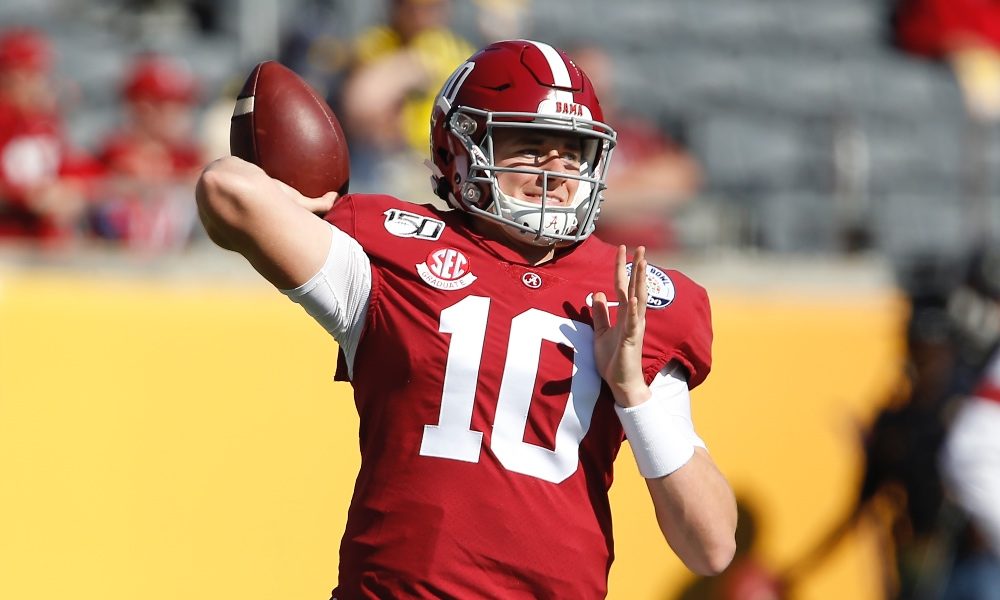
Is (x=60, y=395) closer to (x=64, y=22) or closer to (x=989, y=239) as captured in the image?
(x=64, y=22)

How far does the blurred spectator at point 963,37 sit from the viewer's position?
8516mm

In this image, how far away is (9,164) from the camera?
545cm

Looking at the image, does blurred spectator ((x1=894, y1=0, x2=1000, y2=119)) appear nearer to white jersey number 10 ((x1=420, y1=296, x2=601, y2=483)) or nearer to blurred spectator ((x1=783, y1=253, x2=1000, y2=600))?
blurred spectator ((x1=783, y1=253, x2=1000, y2=600))

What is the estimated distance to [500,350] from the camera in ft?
8.25

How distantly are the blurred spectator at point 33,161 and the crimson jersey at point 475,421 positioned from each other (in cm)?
295

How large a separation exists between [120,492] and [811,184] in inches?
151

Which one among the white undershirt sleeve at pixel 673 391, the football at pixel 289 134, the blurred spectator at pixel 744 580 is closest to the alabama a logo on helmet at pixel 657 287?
the white undershirt sleeve at pixel 673 391

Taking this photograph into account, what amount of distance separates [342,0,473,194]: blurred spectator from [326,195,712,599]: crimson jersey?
2.84 meters

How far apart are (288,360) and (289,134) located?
2.61m

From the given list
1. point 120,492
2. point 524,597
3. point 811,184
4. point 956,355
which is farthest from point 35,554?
point 811,184

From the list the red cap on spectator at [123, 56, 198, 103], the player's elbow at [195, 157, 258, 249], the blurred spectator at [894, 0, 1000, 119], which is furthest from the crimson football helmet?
the blurred spectator at [894, 0, 1000, 119]

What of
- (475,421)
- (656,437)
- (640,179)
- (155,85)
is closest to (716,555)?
(656,437)

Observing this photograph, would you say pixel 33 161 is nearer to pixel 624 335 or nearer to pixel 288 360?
pixel 288 360

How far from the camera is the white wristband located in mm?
2504
